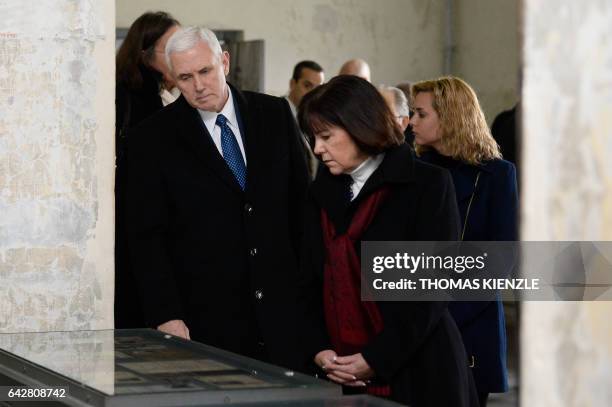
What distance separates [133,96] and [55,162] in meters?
0.75

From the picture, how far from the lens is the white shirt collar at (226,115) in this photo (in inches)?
148

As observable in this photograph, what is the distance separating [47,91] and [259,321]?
101 cm

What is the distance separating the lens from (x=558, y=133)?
1.08 meters

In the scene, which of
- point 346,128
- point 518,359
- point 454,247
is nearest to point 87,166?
point 346,128

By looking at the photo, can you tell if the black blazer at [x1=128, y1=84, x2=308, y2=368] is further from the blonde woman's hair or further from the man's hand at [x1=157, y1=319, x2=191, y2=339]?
the blonde woman's hair

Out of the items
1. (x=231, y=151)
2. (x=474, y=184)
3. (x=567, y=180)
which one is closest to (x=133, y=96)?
(x=231, y=151)

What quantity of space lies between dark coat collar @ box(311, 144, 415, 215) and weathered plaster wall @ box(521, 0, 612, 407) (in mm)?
2130

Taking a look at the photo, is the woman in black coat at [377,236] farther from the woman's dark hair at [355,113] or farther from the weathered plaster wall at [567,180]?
the weathered plaster wall at [567,180]

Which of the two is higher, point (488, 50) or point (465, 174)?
point (488, 50)

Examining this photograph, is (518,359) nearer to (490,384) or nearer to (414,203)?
(414,203)

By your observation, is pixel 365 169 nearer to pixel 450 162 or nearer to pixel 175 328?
pixel 175 328

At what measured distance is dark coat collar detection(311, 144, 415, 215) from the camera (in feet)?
10.6

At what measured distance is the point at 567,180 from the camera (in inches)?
42.2

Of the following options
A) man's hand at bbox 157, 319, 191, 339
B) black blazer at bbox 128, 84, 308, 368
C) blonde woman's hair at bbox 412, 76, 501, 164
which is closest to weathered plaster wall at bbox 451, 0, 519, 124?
Result: blonde woman's hair at bbox 412, 76, 501, 164
